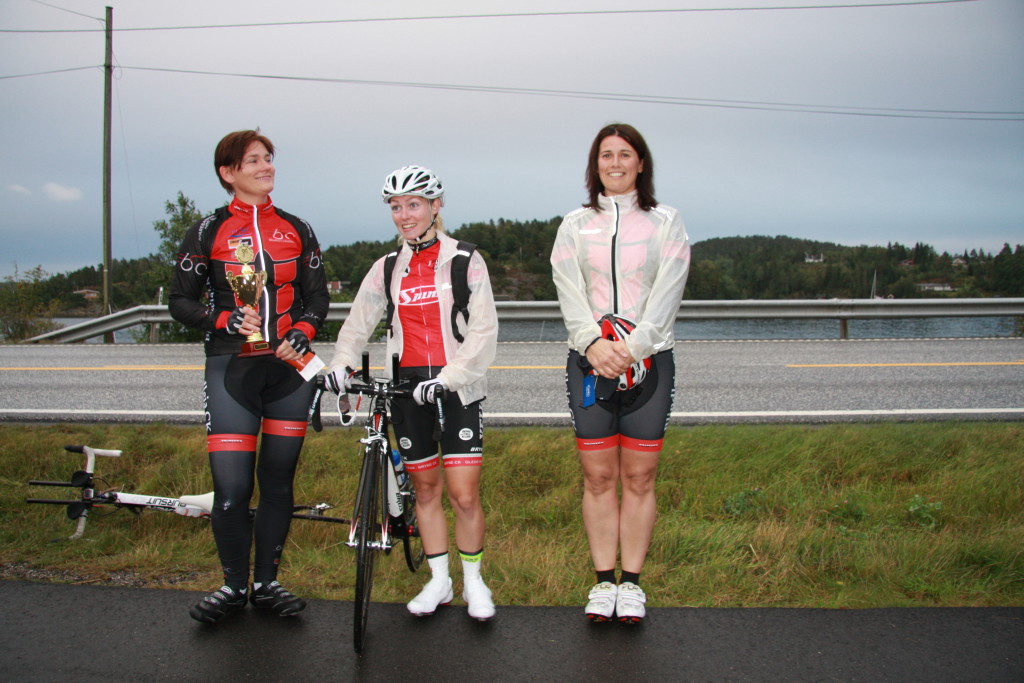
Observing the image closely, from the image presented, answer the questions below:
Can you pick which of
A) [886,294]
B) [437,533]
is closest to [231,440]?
[437,533]

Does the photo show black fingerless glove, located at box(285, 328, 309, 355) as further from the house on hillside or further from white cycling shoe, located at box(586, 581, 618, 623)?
the house on hillside

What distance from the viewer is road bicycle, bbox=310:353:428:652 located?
3.50 metres

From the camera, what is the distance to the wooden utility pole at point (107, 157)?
20.7 m

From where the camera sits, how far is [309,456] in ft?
18.8

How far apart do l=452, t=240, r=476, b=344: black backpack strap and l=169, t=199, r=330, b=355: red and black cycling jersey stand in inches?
28.4

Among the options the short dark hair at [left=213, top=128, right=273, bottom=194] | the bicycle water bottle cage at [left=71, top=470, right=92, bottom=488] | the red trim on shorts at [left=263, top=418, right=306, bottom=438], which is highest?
the short dark hair at [left=213, top=128, right=273, bottom=194]

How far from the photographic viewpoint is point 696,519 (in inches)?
196

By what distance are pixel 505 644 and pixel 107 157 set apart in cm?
2218

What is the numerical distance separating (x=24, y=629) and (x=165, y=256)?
A: 14980mm

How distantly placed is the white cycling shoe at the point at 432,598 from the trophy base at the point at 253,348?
4.59 ft

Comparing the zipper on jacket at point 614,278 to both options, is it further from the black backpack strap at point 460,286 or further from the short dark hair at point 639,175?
the black backpack strap at point 460,286

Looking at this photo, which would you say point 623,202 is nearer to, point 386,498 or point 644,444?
point 644,444

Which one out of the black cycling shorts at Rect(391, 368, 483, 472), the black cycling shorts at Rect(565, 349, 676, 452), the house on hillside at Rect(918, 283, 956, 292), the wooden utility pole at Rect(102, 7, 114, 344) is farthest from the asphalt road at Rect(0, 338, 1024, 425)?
the wooden utility pole at Rect(102, 7, 114, 344)

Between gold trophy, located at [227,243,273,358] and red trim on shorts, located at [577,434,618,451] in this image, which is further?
gold trophy, located at [227,243,273,358]
